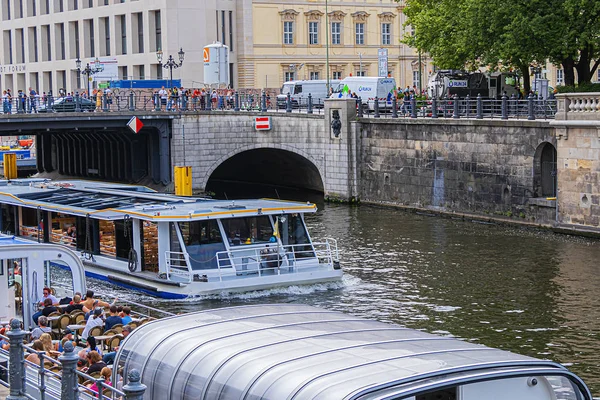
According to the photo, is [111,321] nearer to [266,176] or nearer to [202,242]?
[202,242]

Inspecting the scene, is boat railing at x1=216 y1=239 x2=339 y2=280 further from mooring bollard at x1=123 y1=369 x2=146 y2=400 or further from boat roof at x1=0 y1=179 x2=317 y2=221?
mooring bollard at x1=123 y1=369 x2=146 y2=400

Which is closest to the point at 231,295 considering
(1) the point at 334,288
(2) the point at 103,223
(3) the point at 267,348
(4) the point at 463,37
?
(1) the point at 334,288

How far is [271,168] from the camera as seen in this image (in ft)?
194

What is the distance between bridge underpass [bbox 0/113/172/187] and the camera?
50375 millimetres

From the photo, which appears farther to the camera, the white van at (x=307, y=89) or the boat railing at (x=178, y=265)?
the white van at (x=307, y=89)

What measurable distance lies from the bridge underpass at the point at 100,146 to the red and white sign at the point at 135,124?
2.62ft

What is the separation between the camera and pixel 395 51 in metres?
82.2

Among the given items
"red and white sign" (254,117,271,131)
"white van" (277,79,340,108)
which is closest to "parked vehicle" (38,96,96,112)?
"red and white sign" (254,117,271,131)

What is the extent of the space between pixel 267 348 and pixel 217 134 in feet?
147

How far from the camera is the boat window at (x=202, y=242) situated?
28359mm

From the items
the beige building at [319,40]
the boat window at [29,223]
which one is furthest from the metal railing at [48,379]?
the beige building at [319,40]

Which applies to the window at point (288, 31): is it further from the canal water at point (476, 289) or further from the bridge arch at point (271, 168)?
the canal water at point (476, 289)

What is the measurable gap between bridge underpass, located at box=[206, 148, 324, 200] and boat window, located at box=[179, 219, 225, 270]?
2417 cm

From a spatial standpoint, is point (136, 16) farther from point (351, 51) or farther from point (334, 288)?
point (334, 288)
